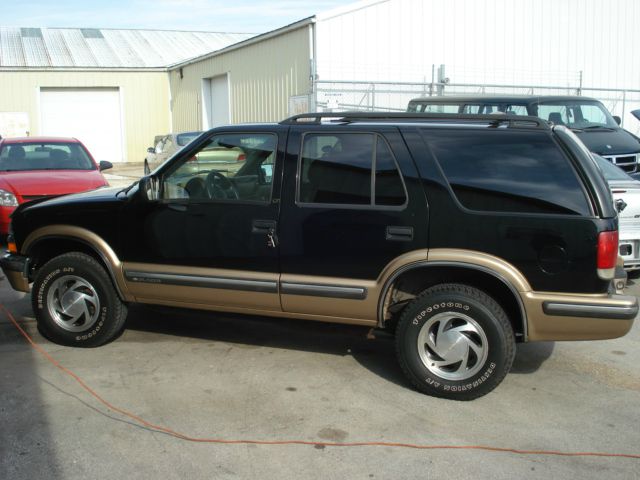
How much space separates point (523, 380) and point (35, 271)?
4013mm

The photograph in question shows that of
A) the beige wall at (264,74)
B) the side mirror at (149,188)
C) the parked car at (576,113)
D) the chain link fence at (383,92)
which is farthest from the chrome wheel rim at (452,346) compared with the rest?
the beige wall at (264,74)

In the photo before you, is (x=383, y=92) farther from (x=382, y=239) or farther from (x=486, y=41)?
(x=382, y=239)

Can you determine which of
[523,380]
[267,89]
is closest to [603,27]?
[267,89]

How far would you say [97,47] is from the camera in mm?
31281

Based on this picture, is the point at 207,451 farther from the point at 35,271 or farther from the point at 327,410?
the point at 35,271

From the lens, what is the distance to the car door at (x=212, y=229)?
198 inches

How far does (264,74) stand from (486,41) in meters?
6.71

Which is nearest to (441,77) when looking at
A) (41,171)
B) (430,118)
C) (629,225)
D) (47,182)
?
(41,171)

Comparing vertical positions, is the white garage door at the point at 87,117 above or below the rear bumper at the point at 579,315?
above

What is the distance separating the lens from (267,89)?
19969 mm

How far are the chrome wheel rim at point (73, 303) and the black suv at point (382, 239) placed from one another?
1 cm

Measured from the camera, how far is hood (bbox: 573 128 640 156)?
11961 millimetres

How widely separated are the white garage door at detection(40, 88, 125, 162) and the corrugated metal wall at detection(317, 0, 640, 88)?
1407 centimetres

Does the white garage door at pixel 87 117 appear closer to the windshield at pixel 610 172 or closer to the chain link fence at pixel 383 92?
the chain link fence at pixel 383 92
